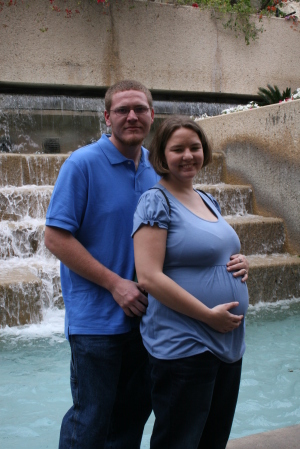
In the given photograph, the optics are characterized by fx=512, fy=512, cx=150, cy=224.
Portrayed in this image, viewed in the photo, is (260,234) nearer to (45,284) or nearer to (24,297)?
(45,284)

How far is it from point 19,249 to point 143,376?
12.0ft

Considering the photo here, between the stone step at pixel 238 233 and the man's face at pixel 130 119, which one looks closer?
the man's face at pixel 130 119

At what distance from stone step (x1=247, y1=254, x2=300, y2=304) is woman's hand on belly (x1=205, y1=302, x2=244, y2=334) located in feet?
11.8

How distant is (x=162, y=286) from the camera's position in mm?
1566

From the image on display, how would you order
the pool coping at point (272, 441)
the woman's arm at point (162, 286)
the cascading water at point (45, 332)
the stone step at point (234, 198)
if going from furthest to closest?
the stone step at point (234, 198), the cascading water at point (45, 332), the pool coping at point (272, 441), the woman's arm at point (162, 286)

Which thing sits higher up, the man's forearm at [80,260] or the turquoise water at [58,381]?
the man's forearm at [80,260]

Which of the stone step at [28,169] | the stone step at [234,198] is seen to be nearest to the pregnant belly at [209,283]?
the stone step at [234,198]

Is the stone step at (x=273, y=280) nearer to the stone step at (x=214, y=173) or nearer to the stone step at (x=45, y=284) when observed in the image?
the stone step at (x=45, y=284)

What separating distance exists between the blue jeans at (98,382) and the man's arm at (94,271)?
0.49 ft

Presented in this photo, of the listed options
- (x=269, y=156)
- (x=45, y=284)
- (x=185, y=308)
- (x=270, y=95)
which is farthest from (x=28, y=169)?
(x=270, y=95)

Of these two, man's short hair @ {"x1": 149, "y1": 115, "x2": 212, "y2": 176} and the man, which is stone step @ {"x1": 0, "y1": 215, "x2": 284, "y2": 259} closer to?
the man

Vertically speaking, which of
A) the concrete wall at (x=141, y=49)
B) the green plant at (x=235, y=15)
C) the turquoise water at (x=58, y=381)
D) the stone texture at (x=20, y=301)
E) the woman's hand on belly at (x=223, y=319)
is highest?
the green plant at (x=235, y=15)

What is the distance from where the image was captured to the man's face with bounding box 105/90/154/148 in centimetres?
180

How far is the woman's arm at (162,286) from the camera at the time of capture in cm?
156
